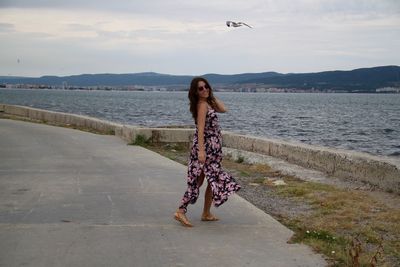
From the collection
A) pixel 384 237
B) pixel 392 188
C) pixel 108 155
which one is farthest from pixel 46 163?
pixel 384 237

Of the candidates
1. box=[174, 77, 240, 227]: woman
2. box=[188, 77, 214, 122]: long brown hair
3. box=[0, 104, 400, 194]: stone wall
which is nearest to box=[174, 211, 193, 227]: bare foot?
box=[174, 77, 240, 227]: woman

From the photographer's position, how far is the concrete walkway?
516 cm

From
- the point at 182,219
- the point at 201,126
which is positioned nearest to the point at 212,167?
the point at 201,126

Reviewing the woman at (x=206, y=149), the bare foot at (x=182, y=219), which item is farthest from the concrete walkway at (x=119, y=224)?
the woman at (x=206, y=149)

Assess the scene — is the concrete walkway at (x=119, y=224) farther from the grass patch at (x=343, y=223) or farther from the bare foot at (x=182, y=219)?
the grass patch at (x=343, y=223)

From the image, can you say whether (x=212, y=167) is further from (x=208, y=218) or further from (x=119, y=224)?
(x=119, y=224)

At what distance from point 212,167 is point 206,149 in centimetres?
21

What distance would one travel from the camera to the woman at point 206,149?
635 cm

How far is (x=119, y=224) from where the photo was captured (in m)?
6.36

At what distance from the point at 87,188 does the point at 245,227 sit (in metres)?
3.07

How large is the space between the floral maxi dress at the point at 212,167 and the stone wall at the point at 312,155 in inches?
131

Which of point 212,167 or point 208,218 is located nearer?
point 212,167

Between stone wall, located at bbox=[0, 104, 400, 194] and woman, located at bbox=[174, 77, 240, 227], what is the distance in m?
3.36

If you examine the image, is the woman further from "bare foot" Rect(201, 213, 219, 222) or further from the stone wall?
the stone wall
